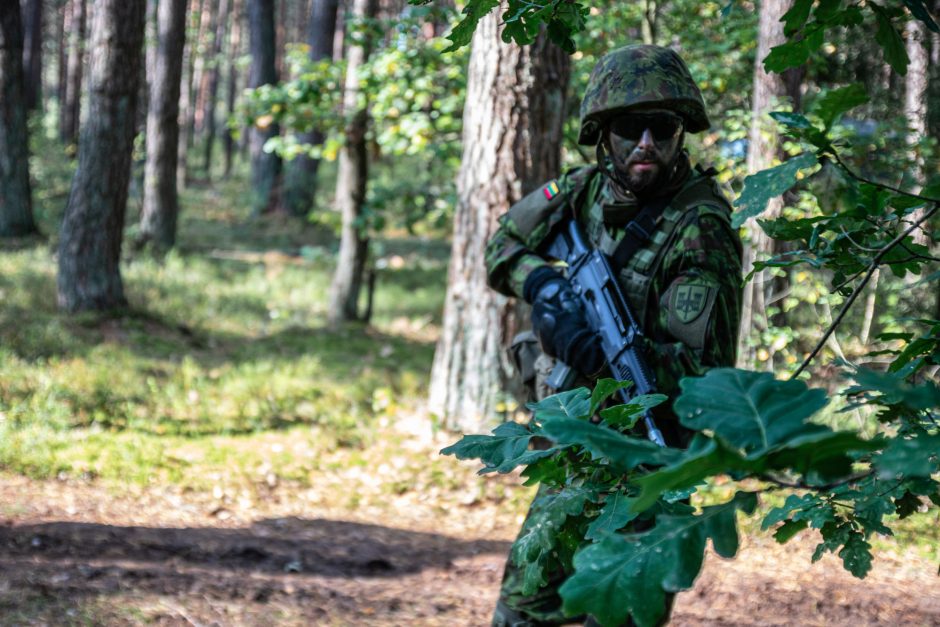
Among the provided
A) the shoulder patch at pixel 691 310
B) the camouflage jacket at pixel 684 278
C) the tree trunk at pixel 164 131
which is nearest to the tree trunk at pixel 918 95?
the camouflage jacket at pixel 684 278

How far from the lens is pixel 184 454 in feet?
18.0

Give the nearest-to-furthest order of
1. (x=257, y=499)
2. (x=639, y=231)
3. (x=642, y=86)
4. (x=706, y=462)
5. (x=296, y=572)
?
(x=706, y=462), (x=642, y=86), (x=639, y=231), (x=296, y=572), (x=257, y=499)

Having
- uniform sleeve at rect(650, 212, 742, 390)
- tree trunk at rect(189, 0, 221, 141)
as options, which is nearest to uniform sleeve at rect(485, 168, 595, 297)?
uniform sleeve at rect(650, 212, 742, 390)

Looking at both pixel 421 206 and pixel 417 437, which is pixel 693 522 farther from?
pixel 421 206

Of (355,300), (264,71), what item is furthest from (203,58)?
(355,300)

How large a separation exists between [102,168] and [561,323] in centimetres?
631

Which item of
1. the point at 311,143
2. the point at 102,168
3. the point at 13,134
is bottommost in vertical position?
the point at 102,168

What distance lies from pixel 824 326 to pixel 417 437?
9.69 ft

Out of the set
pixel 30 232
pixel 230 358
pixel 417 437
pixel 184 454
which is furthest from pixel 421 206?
pixel 30 232

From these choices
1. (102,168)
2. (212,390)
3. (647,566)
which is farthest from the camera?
(102,168)

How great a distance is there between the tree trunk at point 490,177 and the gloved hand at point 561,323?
7.87 feet

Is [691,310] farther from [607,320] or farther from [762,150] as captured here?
[762,150]

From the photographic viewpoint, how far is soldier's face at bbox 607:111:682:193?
286 centimetres

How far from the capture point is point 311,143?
16984 millimetres
